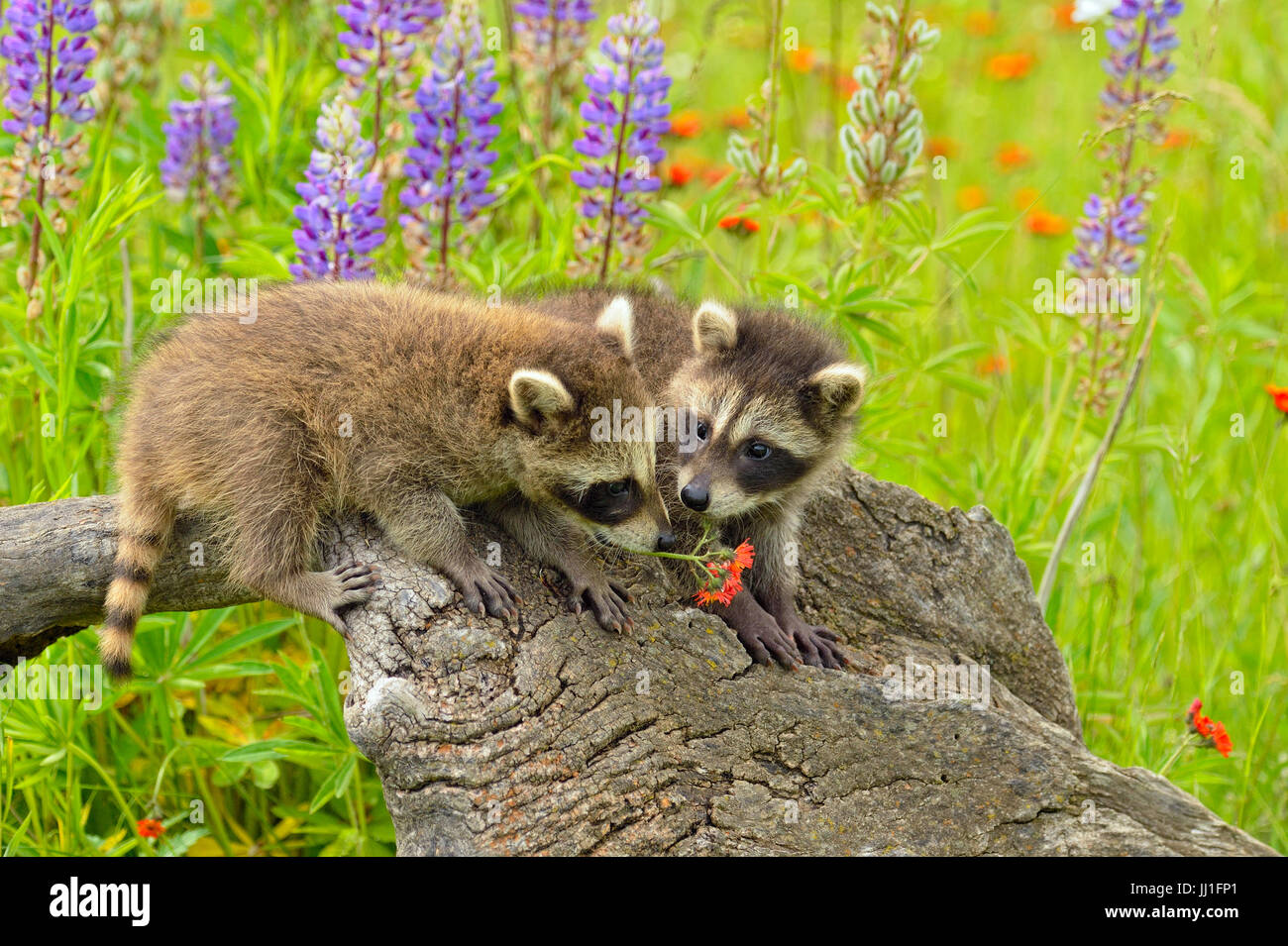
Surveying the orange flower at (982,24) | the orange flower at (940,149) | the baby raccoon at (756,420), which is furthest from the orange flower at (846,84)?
the baby raccoon at (756,420)

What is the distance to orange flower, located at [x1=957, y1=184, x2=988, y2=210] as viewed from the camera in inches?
378

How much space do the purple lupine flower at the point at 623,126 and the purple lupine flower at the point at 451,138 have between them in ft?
1.51

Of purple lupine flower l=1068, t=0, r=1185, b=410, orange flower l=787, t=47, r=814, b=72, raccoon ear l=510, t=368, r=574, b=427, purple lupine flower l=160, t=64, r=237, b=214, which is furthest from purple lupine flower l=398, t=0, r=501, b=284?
orange flower l=787, t=47, r=814, b=72

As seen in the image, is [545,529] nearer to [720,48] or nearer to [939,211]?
[939,211]

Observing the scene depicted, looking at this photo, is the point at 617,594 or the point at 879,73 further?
the point at 879,73

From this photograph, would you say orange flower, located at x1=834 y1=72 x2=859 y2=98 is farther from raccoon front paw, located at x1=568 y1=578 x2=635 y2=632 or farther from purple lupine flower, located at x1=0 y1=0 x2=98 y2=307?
raccoon front paw, located at x1=568 y1=578 x2=635 y2=632

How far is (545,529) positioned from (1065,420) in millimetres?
3673

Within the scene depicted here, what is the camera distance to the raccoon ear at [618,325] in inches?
200

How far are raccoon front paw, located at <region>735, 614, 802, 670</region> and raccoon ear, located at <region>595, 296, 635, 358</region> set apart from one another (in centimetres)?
113

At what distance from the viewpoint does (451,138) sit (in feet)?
19.5

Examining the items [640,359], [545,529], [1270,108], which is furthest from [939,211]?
[545,529]

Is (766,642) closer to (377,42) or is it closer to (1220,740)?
(1220,740)

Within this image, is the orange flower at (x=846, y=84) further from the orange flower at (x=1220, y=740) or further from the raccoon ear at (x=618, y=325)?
the orange flower at (x=1220, y=740)

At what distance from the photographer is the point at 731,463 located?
529cm
